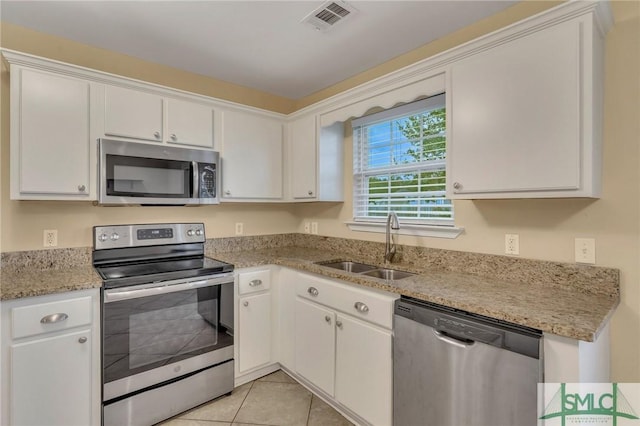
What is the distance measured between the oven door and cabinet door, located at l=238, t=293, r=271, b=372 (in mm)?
100

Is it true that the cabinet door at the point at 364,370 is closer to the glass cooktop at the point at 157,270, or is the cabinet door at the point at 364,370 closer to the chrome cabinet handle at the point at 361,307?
the chrome cabinet handle at the point at 361,307

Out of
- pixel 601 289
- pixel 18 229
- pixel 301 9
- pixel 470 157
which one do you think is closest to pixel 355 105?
pixel 301 9

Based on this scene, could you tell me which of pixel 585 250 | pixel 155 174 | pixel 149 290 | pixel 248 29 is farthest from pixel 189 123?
pixel 585 250

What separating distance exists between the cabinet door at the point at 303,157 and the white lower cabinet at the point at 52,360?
1698 millimetres

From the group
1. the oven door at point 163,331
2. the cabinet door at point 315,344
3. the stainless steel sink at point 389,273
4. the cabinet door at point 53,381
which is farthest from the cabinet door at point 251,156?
the cabinet door at point 53,381

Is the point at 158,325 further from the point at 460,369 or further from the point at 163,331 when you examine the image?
the point at 460,369

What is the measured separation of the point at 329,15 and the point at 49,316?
2262 millimetres

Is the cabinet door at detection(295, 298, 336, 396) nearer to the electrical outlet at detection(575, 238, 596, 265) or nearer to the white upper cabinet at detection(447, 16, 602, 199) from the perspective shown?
the white upper cabinet at detection(447, 16, 602, 199)

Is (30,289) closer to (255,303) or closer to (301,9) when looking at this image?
(255,303)

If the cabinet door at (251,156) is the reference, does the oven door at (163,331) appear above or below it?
below

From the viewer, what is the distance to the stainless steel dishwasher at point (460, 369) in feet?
3.90

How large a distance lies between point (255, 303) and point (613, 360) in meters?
2.09

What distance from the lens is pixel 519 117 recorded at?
4.96ft

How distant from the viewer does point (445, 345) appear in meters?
1.42
